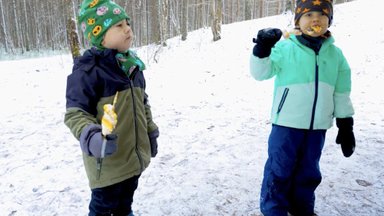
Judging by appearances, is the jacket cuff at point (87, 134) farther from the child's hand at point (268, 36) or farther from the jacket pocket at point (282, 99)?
the jacket pocket at point (282, 99)

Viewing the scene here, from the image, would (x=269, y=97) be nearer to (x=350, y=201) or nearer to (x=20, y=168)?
(x=350, y=201)

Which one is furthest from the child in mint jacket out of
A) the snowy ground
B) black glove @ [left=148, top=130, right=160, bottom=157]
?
black glove @ [left=148, top=130, right=160, bottom=157]

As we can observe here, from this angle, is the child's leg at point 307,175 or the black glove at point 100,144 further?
the child's leg at point 307,175

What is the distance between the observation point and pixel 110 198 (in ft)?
6.57

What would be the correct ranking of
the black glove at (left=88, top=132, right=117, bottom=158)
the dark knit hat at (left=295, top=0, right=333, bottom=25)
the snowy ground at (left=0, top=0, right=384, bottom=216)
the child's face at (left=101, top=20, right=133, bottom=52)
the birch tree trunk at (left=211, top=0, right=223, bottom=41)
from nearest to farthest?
1. the black glove at (left=88, top=132, right=117, bottom=158)
2. the child's face at (left=101, top=20, right=133, bottom=52)
3. the dark knit hat at (left=295, top=0, right=333, bottom=25)
4. the snowy ground at (left=0, top=0, right=384, bottom=216)
5. the birch tree trunk at (left=211, top=0, right=223, bottom=41)

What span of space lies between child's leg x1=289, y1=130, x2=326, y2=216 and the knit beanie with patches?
1.55m

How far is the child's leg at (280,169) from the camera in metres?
2.22

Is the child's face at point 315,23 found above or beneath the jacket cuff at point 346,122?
above

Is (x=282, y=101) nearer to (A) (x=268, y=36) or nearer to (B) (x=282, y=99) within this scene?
(B) (x=282, y=99)

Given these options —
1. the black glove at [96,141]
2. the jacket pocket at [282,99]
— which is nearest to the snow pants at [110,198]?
the black glove at [96,141]

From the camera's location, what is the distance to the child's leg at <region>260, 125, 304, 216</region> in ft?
7.30

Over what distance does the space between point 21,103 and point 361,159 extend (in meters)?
6.38

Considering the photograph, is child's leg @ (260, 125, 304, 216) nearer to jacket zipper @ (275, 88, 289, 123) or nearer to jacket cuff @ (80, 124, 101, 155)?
jacket zipper @ (275, 88, 289, 123)

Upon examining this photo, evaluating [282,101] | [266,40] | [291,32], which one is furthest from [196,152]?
[266,40]
